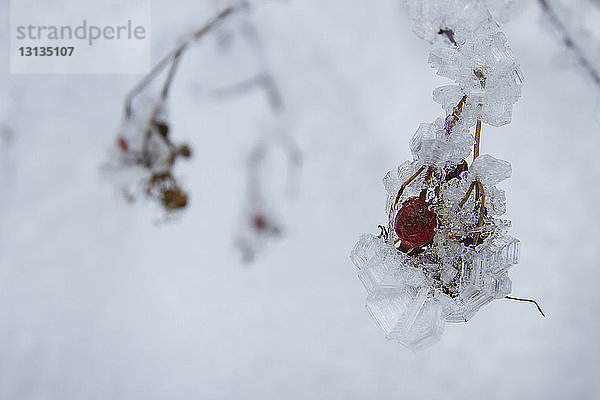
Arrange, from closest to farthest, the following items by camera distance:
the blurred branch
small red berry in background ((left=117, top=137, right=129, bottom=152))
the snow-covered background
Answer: the blurred branch < small red berry in background ((left=117, top=137, right=129, bottom=152)) < the snow-covered background

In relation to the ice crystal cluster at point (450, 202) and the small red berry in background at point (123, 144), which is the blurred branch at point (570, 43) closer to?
the ice crystal cluster at point (450, 202)

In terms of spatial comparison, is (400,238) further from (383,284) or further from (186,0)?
(186,0)

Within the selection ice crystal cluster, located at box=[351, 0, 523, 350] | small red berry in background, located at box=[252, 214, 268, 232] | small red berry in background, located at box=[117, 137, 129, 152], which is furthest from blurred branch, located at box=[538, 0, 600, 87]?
small red berry in background, located at box=[252, 214, 268, 232]

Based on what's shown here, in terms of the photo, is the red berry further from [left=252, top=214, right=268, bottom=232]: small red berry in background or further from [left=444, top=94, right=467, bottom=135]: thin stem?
[left=252, top=214, right=268, bottom=232]: small red berry in background

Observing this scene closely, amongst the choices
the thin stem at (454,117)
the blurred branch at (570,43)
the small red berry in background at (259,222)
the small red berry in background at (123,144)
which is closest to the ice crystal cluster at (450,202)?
the thin stem at (454,117)

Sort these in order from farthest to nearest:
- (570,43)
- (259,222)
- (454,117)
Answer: (259,222) < (570,43) < (454,117)

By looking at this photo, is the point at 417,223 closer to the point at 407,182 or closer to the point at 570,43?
the point at 407,182

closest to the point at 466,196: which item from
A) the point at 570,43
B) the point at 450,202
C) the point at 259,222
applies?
the point at 450,202

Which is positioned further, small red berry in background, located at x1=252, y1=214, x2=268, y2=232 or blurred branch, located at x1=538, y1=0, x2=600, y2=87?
small red berry in background, located at x1=252, y1=214, x2=268, y2=232
